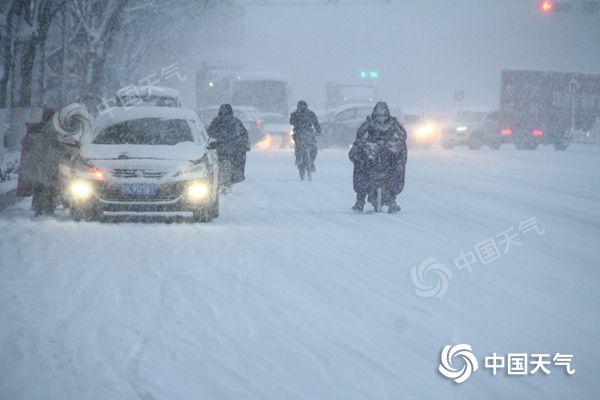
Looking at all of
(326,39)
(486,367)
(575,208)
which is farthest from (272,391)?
(326,39)

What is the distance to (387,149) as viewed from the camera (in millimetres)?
12633

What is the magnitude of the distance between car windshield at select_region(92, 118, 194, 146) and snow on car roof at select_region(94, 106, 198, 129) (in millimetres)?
82

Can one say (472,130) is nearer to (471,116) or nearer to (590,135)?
(471,116)

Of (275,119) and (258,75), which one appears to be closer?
(275,119)

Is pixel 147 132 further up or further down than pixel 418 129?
further up

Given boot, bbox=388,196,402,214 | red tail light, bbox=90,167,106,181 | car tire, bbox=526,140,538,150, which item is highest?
red tail light, bbox=90,167,106,181

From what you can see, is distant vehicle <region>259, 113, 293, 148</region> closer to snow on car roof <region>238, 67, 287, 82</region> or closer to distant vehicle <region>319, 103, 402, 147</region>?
distant vehicle <region>319, 103, 402, 147</region>

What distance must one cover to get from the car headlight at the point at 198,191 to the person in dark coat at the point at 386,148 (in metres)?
2.58

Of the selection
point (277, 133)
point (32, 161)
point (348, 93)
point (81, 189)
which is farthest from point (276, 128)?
point (81, 189)

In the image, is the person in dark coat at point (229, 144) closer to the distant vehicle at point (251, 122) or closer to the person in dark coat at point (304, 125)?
the person in dark coat at point (304, 125)

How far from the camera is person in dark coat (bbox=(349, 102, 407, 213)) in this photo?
1265 centimetres

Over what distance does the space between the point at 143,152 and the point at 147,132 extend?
3.47ft

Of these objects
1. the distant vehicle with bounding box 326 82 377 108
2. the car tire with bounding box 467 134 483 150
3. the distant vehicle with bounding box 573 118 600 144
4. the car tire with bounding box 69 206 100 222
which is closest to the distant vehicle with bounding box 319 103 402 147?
the car tire with bounding box 467 134 483 150

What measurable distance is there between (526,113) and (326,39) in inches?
2523
